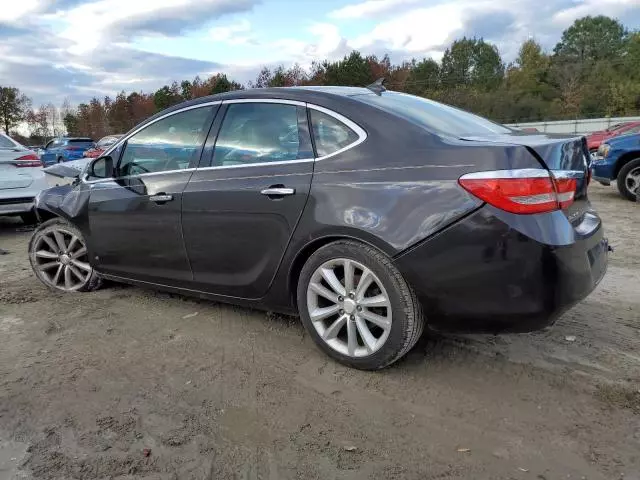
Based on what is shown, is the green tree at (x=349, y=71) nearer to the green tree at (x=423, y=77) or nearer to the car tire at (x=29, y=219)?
the green tree at (x=423, y=77)

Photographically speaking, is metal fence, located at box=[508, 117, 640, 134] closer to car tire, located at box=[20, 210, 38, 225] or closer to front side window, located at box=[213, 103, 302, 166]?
car tire, located at box=[20, 210, 38, 225]

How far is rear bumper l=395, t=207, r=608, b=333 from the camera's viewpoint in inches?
106

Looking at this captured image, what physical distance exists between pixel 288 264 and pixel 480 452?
4.91ft

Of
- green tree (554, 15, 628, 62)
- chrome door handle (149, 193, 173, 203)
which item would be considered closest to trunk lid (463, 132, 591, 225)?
chrome door handle (149, 193, 173, 203)

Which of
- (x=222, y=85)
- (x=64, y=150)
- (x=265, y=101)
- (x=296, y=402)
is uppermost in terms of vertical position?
(x=222, y=85)

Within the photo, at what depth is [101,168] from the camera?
14.9ft

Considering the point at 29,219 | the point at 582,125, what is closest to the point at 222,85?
the point at 582,125

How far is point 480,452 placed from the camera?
2.51 meters

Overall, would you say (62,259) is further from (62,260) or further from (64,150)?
(64,150)

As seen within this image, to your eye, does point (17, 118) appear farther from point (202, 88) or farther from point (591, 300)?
point (591, 300)

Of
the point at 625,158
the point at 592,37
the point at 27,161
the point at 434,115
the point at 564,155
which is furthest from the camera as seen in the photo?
the point at 592,37

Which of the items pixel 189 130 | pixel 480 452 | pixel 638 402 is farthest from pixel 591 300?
pixel 189 130

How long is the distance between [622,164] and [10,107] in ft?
208

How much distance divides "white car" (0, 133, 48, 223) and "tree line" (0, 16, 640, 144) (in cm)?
4174
